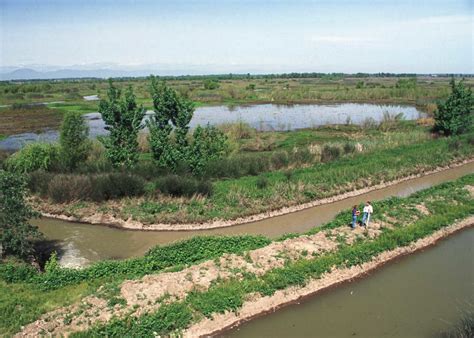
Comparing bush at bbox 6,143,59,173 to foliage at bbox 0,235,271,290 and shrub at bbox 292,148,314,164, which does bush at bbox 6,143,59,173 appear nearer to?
foliage at bbox 0,235,271,290

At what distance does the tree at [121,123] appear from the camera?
851 inches

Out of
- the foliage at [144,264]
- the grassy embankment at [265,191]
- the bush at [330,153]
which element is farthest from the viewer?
the bush at [330,153]

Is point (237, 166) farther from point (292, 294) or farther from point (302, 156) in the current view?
point (292, 294)

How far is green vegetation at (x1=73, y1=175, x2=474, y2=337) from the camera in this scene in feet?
36.5

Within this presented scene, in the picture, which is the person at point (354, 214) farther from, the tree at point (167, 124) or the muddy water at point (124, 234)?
the tree at point (167, 124)

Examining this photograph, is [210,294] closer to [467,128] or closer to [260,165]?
[260,165]

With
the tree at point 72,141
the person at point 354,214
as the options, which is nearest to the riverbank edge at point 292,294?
the person at point 354,214

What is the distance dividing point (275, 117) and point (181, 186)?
119 feet

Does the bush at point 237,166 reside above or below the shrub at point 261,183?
above

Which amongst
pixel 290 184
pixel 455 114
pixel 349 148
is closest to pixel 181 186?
pixel 290 184

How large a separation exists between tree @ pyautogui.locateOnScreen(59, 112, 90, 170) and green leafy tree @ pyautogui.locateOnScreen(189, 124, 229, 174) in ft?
26.7

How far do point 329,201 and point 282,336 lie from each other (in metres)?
11.9

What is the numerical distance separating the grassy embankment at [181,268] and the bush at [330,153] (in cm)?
972

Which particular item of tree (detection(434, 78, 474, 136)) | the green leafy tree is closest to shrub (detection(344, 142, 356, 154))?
the green leafy tree
